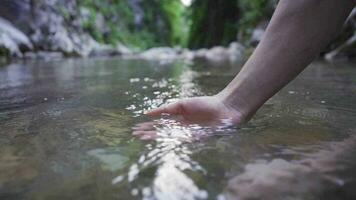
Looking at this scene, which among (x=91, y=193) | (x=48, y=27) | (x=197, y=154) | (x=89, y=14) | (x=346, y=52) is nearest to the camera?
(x=91, y=193)

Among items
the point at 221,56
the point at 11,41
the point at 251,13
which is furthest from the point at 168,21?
the point at 11,41

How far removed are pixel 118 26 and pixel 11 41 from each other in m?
15.6

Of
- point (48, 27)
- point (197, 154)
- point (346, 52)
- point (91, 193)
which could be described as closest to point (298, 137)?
point (197, 154)

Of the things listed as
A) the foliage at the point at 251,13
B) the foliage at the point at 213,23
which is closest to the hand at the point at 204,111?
the foliage at the point at 251,13

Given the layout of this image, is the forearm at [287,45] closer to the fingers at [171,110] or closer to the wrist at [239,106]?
the wrist at [239,106]

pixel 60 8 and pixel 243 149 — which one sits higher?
pixel 60 8

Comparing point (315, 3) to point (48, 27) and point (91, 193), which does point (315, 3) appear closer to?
point (91, 193)

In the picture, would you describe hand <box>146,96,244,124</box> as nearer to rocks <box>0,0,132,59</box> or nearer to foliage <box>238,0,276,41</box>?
rocks <box>0,0,132,59</box>

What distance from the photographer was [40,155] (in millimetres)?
987

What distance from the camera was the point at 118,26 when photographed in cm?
2430

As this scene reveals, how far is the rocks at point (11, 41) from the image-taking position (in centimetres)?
843

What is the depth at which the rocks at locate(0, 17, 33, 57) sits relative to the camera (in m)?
8.43

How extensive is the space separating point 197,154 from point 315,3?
56 cm

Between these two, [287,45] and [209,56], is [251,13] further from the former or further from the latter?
[287,45]
